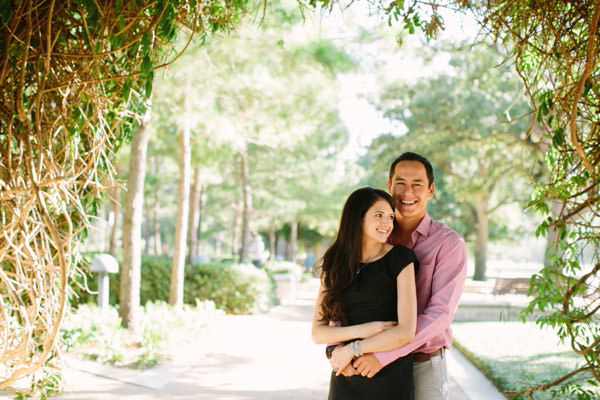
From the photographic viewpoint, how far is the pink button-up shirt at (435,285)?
2644mm

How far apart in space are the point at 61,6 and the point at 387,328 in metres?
2.53

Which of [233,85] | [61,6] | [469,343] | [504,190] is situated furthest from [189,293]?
[504,190]

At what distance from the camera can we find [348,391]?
8.91 feet

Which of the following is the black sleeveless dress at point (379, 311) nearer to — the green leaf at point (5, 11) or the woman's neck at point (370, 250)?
the woman's neck at point (370, 250)

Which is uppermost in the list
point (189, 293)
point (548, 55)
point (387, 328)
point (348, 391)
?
point (548, 55)

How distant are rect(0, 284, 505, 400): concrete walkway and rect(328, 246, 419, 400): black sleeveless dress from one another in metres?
2.99

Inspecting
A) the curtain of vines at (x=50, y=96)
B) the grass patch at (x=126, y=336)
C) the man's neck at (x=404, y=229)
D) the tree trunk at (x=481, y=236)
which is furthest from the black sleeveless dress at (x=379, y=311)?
the tree trunk at (x=481, y=236)

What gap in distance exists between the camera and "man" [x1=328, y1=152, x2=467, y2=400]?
8.68 feet

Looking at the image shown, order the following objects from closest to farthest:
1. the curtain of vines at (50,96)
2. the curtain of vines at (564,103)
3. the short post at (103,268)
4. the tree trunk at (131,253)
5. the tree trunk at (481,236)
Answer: the curtain of vines at (50,96) → the curtain of vines at (564,103) → the short post at (103,268) → the tree trunk at (131,253) → the tree trunk at (481,236)

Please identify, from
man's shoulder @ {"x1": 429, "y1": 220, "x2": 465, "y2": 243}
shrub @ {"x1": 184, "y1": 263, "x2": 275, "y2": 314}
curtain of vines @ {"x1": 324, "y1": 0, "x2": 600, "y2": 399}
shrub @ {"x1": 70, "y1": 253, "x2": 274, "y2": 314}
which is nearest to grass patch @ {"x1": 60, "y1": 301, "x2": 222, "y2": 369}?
shrub @ {"x1": 70, "y1": 253, "x2": 274, "y2": 314}

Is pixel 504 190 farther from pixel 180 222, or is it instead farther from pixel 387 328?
pixel 387 328

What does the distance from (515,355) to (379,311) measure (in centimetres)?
651

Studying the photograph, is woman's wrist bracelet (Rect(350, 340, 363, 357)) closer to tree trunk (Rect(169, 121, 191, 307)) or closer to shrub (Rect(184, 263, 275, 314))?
tree trunk (Rect(169, 121, 191, 307))

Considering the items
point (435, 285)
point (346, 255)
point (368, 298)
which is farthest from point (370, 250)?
point (435, 285)
